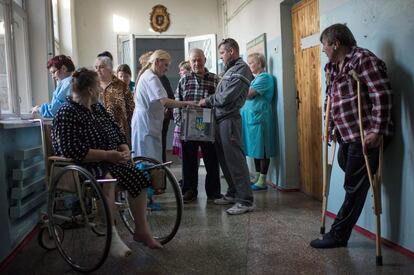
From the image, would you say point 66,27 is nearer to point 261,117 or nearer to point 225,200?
point 261,117

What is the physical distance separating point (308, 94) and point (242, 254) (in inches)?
74.0

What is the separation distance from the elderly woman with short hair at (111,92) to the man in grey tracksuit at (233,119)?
2.23ft

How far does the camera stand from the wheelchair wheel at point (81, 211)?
6.56 ft

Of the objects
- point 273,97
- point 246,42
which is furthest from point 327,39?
point 246,42

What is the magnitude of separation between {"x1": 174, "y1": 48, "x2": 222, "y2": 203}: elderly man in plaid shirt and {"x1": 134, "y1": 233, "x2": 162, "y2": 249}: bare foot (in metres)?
1.36

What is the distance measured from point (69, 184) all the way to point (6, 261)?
2.14 ft

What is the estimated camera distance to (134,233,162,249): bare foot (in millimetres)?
2418

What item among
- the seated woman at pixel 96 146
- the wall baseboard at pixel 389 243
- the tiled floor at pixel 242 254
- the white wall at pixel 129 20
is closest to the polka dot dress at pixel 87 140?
the seated woman at pixel 96 146

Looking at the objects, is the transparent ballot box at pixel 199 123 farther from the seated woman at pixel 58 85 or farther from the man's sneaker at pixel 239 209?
the seated woman at pixel 58 85

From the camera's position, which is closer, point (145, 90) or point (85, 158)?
point (85, 158)

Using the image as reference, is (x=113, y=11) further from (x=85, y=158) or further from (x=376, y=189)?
(x=376, y=189)

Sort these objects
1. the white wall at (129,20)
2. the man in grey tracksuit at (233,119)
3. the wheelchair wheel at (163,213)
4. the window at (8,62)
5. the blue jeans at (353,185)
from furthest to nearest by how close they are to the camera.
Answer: the white wall at (129,20) → the man in grey tracksuit at (233,119) → the window at (8,62) → the wheelchair wheel at (163,213) → the blue jeans at (353,185)

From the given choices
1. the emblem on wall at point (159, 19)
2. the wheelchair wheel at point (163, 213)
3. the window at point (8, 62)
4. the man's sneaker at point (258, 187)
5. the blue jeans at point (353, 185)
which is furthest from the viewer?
the emblem on wall at point (159, 19)

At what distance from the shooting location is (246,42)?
5457 millimetres
